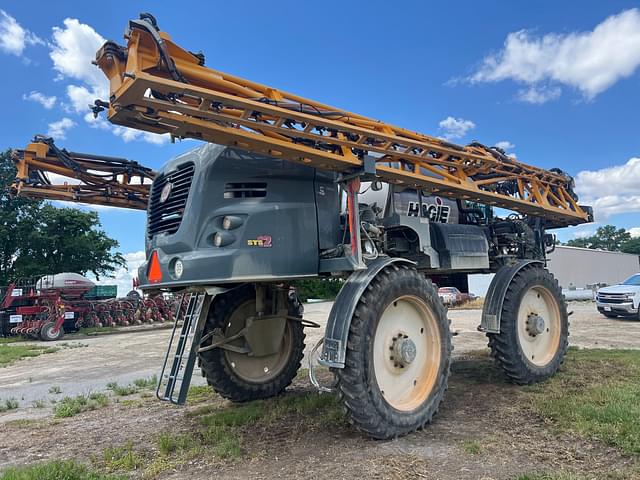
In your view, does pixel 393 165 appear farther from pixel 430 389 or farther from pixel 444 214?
pixel 430 389

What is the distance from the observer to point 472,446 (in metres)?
4.11

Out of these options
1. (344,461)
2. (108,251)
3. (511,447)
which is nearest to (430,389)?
(511,447)

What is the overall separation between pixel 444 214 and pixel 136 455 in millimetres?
4790

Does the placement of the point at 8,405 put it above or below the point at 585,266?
below

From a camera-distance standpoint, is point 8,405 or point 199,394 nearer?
point 199,394

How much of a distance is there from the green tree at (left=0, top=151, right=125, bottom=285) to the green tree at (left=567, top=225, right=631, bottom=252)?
81.4 metres

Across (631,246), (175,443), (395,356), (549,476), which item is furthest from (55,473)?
(631,246)

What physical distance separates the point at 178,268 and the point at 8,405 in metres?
4.64

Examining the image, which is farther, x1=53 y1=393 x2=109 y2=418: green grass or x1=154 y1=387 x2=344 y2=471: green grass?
x1=53 y1=393 x2=109 y2=418: green grass

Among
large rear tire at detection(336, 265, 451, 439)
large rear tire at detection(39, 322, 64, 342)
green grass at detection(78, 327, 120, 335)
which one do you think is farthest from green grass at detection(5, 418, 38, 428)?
green grass at detection(78, 327, 120, 335)

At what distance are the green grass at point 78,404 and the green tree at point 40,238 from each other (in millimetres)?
28949

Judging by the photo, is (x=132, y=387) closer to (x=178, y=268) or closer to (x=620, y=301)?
(x=178, y=268)

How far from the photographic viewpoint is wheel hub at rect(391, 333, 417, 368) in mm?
4781

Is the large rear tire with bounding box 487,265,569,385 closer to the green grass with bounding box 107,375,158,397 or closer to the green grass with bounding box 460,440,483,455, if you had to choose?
the green grass with bounding box 460,440,483,455
